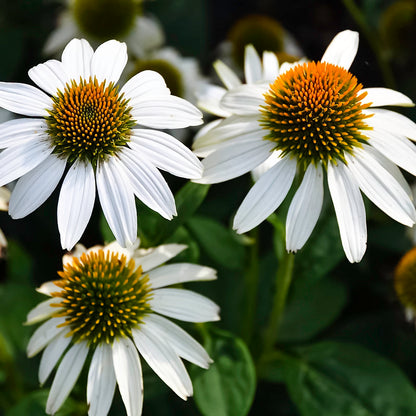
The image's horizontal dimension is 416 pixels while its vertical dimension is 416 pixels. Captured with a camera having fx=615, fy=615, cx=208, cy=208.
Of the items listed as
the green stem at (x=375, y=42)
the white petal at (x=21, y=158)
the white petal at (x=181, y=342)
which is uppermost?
the green stem at (x=375, y=42)

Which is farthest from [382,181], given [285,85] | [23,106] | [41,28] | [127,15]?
[41,28]

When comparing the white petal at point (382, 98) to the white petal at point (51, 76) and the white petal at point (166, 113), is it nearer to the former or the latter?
the white petal at point (166, 113)

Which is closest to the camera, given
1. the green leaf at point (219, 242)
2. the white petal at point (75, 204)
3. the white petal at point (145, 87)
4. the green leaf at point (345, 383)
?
the white petal at point (75, 204)

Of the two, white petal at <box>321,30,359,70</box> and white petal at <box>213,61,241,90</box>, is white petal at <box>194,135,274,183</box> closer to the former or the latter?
white petal at <box>321,30,359,70</box>

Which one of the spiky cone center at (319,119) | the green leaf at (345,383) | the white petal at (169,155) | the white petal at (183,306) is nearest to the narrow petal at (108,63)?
the white petal at (169,155)

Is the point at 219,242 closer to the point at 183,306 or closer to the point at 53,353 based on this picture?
the point at 183,306

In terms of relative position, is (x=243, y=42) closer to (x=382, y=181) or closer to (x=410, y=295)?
(x=410, y=295)

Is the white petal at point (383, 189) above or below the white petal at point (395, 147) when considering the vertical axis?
below
